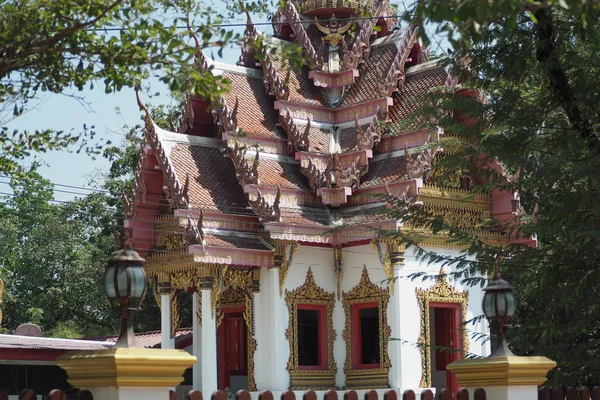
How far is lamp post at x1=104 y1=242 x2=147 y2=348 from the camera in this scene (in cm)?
581

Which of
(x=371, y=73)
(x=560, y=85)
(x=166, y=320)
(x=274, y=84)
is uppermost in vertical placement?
(x=371, y=73)

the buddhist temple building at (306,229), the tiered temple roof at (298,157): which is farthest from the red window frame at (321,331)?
the tiered temple roof at (298,157)

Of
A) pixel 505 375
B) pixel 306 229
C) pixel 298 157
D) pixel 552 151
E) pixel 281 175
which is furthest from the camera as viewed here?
pixel 281 175

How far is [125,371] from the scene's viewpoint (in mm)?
5688

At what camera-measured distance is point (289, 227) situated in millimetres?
18297

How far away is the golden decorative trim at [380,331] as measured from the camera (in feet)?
60.5

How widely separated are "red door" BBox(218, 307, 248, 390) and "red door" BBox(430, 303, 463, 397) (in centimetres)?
355

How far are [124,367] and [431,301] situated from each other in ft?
→ 45.3

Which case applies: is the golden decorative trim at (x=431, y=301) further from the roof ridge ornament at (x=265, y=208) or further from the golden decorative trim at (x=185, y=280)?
the golden decorative trim at (x=185, y=280)

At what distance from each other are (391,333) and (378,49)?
21.0 feet

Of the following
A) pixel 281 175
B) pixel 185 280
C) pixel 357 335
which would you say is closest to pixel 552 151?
pixel 357 335

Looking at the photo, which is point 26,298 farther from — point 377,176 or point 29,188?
point 377,176

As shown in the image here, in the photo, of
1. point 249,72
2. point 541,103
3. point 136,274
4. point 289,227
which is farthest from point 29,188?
point 136,274

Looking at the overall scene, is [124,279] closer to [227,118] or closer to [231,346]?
[227,118]
